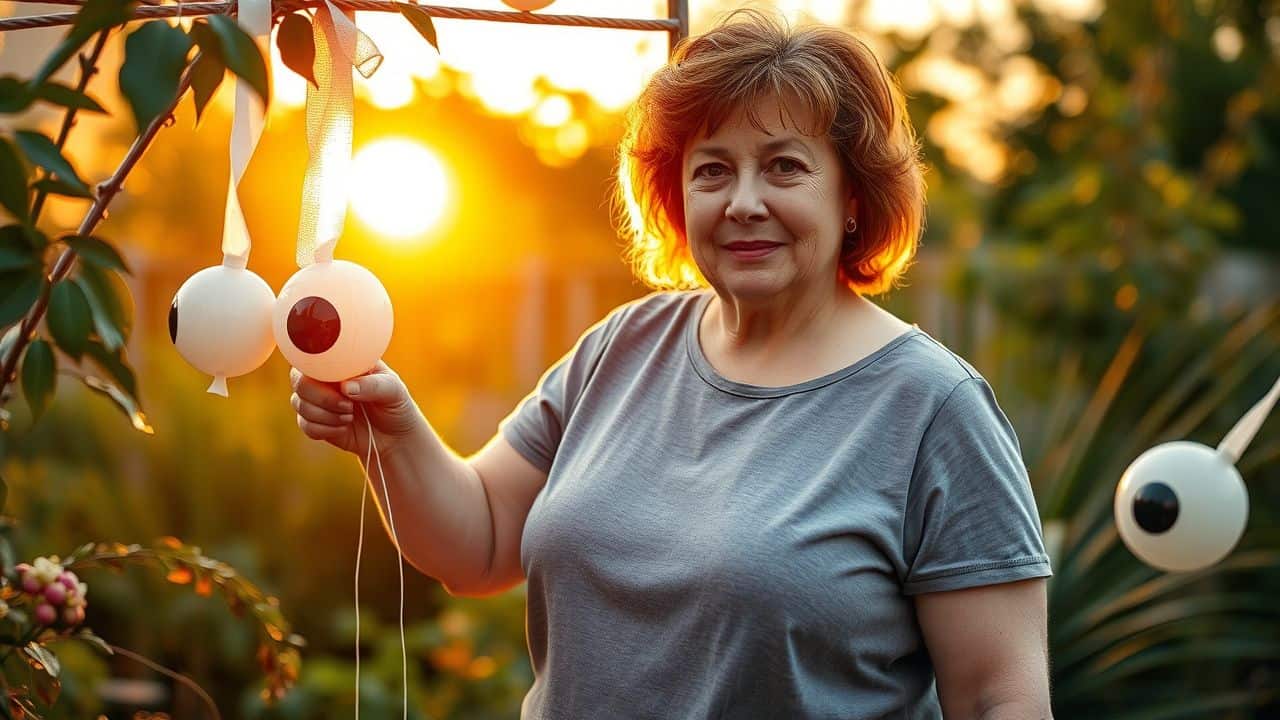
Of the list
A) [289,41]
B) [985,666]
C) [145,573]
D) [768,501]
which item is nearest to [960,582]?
[985,666]

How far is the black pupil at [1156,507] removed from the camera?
1520mm

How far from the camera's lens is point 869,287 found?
1.64 meters

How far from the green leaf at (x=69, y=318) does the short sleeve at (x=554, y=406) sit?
0.86 metres

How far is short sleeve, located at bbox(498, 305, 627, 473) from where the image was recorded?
1715 millimetres

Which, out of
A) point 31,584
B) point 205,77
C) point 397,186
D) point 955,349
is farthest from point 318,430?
point 397,186

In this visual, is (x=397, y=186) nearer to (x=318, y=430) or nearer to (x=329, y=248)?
(x=318, y=430)

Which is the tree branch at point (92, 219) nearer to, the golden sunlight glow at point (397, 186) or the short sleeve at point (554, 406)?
the short sleeve at point (554, 406)

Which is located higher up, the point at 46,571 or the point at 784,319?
the point at 784,319

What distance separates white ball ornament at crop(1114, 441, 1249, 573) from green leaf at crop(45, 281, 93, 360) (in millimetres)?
1254

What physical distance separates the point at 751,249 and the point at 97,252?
79 cm

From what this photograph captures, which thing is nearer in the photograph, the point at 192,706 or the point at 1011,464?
the point at 1011,464

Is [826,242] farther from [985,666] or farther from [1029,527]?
[985,666]

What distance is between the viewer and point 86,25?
2.70ft

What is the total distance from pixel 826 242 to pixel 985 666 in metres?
0.53
